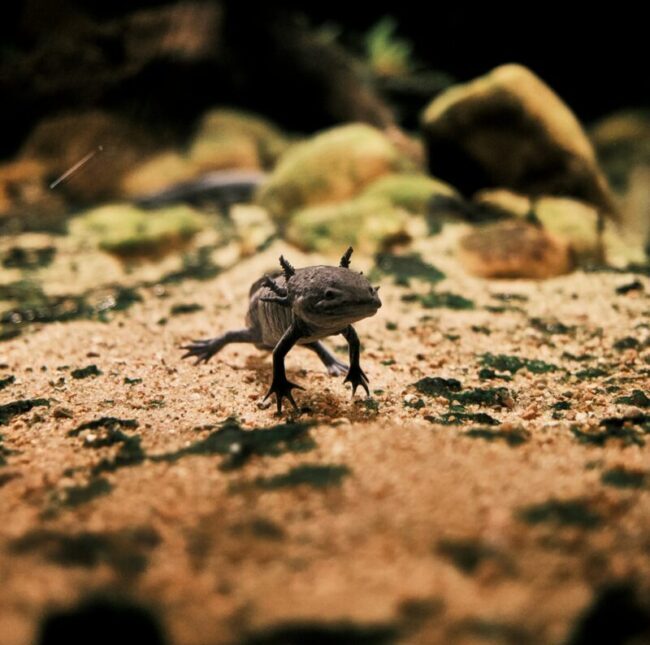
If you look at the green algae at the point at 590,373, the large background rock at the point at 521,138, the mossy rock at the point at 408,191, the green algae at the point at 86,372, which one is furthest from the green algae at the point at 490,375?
the large background rock at the point at 521,138

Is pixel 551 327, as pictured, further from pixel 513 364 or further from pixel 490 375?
pixel 490 375

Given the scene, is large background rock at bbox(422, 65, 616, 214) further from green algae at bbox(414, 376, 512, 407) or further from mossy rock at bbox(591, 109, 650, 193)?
green algae at bbox(414, 376, 512, 407)

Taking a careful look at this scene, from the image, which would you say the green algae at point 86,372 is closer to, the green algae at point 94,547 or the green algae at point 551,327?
the green algae at point 94,547

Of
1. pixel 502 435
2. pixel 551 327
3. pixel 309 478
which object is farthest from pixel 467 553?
pixel 551 327

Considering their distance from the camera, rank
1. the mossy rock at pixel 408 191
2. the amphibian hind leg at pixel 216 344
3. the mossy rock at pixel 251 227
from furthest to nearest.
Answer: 1. the mossy rock at pixel 408 191
2. the mossy rock at pixel 251 227
3. the amphibian hind leg at pixel 216 344

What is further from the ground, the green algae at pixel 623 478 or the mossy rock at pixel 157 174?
the green algae at pixel 623 478

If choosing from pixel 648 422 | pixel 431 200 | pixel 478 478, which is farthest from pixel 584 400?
pixel 431 200
